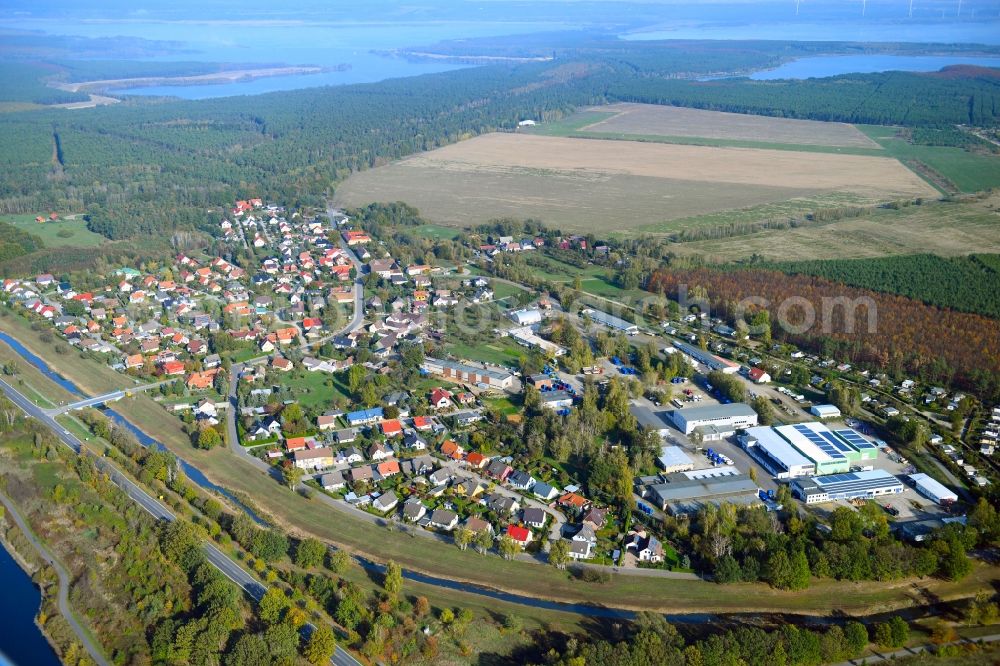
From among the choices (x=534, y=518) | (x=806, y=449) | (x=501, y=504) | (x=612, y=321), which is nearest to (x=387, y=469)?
(x=501, y=504)

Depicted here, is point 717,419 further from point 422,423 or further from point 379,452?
point 379,452

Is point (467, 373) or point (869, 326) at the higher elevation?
point (869, 326)

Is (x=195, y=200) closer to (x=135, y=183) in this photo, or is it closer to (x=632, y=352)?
(x=135, y=183)

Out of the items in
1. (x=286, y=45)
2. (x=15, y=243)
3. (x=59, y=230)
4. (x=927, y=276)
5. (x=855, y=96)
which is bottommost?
(x=59, y=230)

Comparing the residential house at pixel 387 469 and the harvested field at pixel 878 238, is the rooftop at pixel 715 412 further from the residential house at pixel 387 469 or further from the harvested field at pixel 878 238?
the harvested field at pixel 878 238

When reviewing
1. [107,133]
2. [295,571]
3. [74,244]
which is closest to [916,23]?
[107,133]

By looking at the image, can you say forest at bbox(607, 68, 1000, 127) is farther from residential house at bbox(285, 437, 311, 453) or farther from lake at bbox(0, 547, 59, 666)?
lake at bbox(0, 547, 59, 666)

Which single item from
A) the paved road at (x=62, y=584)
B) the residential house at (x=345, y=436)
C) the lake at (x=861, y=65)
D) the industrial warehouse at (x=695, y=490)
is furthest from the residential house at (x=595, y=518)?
the lake at (x=861, y=65)
